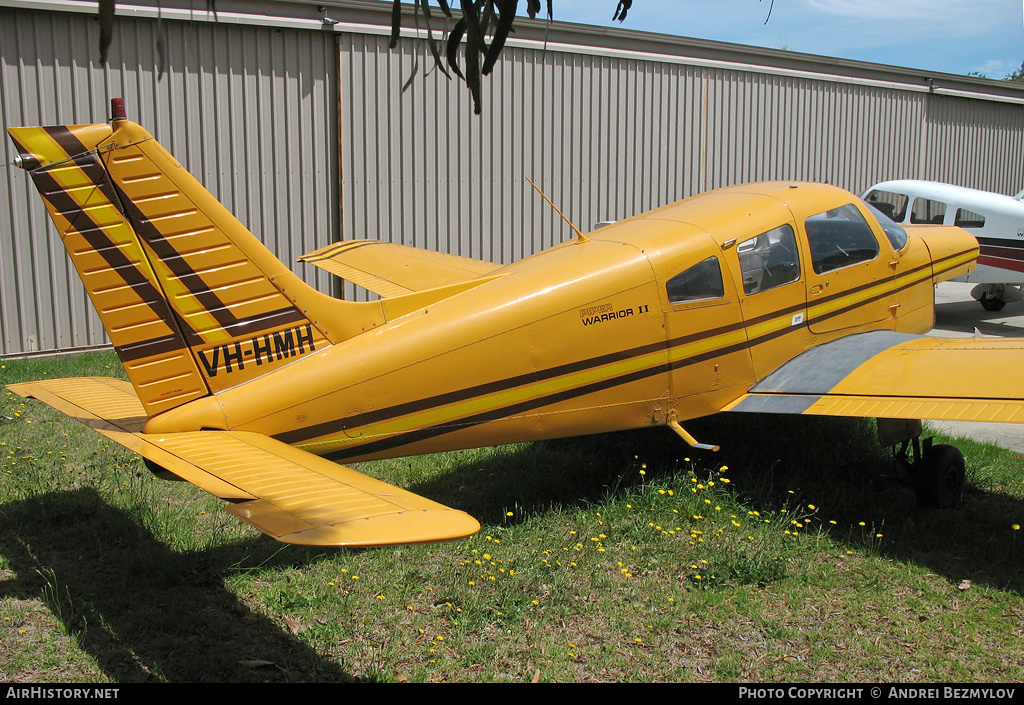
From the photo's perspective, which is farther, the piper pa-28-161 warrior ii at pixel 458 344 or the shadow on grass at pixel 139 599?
the piper pa-28-161 warrior ii at pixel 458 344

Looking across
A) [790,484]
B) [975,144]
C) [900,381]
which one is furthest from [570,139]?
[975,144]

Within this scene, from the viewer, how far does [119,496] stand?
21.0 feet

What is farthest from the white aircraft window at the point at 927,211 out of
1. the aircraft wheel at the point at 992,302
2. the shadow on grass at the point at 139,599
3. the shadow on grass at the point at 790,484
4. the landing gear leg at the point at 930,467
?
the shadow on grass at the point at 139,599

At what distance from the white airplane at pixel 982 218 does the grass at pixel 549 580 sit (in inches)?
331

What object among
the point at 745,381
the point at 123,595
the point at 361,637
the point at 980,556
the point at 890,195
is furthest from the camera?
the point at 890,195

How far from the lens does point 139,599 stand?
493 cm

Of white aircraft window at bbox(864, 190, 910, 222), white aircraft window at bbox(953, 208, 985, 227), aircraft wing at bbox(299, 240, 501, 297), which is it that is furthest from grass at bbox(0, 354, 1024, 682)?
white aircraft window at bbox(864, 190, 910, 222)

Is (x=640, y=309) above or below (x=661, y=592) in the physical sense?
above

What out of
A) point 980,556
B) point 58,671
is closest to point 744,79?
point 980,556

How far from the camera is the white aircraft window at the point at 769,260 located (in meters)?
6.55

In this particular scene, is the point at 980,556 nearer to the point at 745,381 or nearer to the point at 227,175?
the point at 745,381

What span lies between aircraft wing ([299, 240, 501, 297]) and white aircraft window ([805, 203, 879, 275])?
11.1ft

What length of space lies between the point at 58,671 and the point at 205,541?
5.12 ft

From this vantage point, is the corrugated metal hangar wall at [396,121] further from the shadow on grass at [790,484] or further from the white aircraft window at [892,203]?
the shadow on grass at [790,484]
